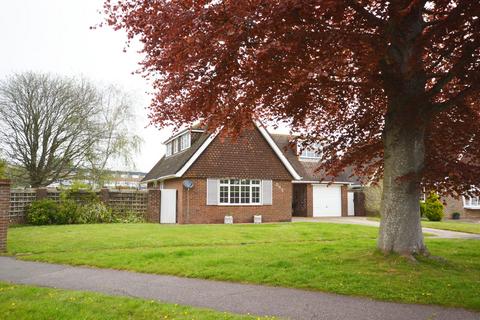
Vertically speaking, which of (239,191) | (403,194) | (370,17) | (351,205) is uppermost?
(370,17)

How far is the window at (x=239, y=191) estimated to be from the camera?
2453 cm

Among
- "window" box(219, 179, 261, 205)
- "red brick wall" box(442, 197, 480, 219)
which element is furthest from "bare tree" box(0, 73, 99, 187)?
"red brick wall" box(442, 197, 480, 219)

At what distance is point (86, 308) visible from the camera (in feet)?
20.1

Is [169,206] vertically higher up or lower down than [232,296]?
higher up

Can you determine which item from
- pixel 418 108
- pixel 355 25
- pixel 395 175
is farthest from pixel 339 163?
pixel 355 25

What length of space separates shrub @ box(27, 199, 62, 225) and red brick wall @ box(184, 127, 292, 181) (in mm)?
6981

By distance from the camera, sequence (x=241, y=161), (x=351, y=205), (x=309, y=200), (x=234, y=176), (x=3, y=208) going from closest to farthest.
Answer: (x=3, y=208), (x=234, y=176), (x=241, y=161), (x=309, y=200), (x=351, y=205)

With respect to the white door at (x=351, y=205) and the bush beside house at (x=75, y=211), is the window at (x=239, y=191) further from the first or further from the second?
the white door at (x=351, y=205)

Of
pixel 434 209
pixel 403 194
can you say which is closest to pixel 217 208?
pixel 434 209

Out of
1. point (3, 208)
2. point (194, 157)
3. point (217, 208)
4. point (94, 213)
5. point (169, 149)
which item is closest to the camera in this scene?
point (3, 208)

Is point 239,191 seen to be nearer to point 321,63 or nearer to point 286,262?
point 286,262

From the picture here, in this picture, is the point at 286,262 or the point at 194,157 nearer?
the point at 286,262

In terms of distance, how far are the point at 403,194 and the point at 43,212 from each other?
18.5 metres

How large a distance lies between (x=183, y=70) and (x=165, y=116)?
2.23 metres
